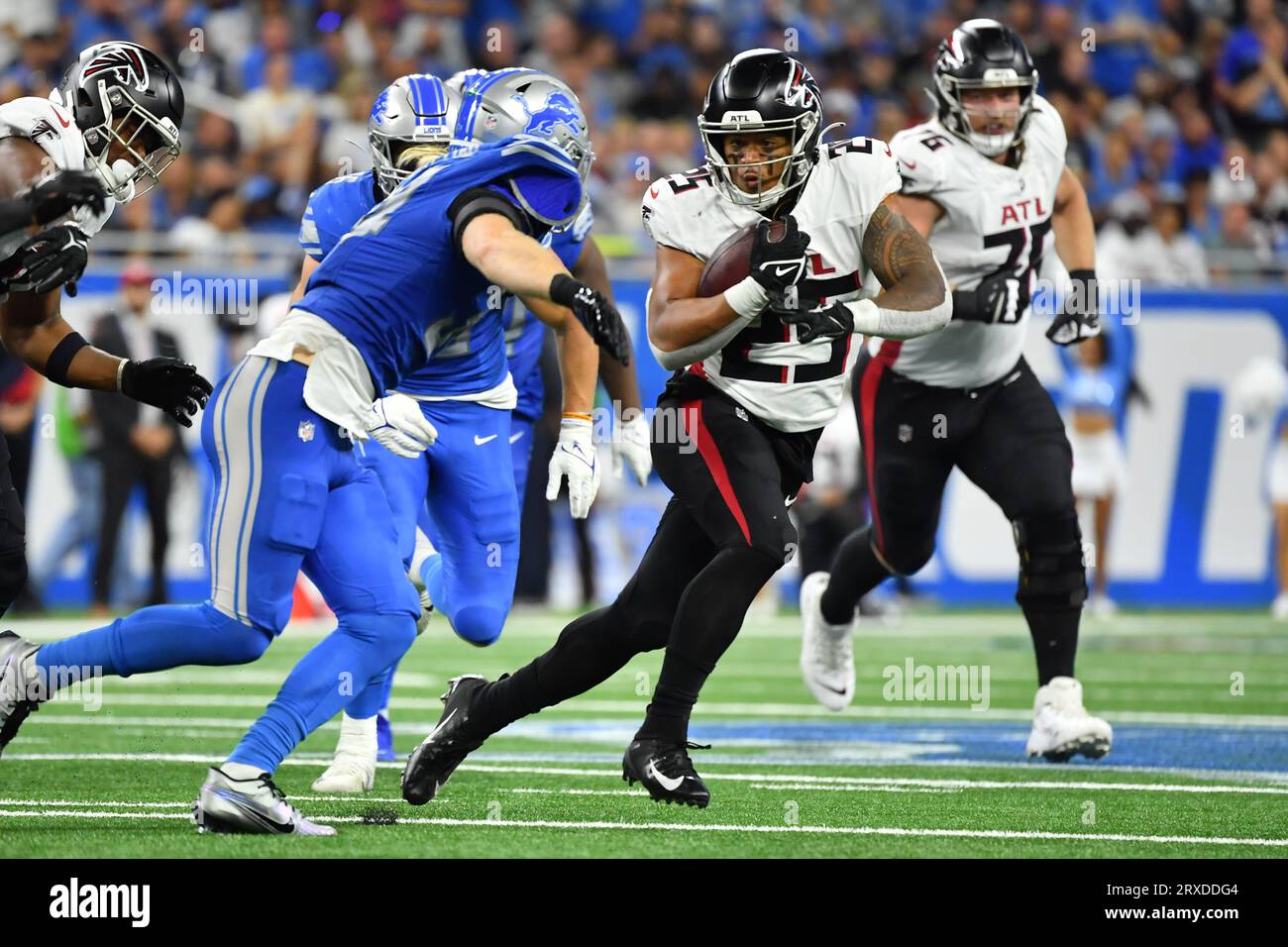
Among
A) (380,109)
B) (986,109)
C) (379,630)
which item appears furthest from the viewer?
(986,109)

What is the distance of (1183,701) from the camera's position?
8078 mm

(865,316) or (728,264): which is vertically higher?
(728,264)

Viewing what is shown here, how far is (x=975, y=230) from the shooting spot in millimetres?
6316

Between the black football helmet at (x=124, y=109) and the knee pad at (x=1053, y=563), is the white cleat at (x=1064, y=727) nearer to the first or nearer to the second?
the knee pad at (x=1053, y=563)

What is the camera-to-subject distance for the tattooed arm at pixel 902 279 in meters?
4.93

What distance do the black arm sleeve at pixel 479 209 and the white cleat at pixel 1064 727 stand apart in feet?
8.08

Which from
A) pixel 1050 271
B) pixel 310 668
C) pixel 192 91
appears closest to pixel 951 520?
pixel 1050 271

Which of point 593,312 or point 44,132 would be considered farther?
point 44,132

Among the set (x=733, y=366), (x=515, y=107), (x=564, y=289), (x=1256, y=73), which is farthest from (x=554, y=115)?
(x=1256, y=73)

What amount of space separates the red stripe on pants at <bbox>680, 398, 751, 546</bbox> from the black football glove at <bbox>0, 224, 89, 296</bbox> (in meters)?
1.52

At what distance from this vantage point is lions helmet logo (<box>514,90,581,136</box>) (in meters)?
5.40

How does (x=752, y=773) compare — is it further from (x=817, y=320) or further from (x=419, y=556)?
(x=817, y=320)

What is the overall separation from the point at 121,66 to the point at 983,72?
268 cm
